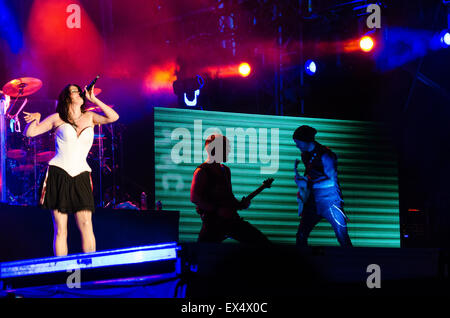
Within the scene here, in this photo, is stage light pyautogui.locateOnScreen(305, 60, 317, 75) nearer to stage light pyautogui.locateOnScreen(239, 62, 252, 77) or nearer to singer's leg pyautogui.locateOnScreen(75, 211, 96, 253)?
stage light pyautogui.locateOnScreen(239, 62, 252, 77)

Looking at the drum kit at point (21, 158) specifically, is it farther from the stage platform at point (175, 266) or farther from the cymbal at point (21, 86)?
the stage platform at point (175, 266)

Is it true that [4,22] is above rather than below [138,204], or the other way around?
above

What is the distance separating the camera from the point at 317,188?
277 inches

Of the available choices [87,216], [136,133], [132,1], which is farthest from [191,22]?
[87,216]

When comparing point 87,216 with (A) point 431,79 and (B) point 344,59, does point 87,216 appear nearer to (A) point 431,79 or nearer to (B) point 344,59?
(B) point 344,59

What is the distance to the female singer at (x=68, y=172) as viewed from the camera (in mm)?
4246

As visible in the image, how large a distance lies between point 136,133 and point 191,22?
213cm

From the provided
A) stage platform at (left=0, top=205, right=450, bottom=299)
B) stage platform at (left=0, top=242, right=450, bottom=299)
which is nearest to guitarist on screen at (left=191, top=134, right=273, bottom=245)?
stage platform at (left=0, top=205, right=450, bottom=299)

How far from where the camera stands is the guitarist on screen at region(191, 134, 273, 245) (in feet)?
20.1

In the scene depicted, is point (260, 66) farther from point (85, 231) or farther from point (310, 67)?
point (85, 231)

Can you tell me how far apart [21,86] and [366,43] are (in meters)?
5.36

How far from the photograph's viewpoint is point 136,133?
930 centimetres

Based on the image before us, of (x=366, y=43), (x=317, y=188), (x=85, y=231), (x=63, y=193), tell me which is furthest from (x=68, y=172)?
(x=366, y=43)
